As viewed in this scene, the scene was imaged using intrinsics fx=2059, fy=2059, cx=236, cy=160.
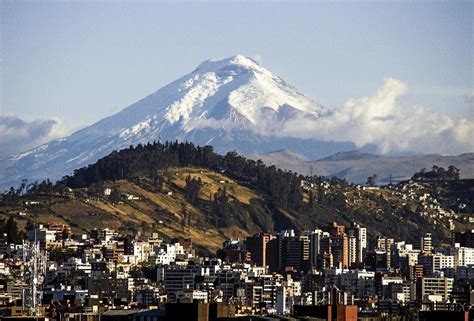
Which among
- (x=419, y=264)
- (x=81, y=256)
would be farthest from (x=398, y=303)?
(x=419, y=264)

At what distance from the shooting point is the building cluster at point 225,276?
125312 mm

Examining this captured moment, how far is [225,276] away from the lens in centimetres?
16012

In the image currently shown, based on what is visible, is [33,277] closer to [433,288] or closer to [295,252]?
[433,288]

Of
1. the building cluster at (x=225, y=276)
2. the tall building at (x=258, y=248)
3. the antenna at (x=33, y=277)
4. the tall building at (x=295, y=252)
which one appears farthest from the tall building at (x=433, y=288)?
the tall building at (x=258, y=248)

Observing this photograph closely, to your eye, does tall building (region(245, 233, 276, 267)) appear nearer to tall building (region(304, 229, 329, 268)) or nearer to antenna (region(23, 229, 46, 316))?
tall building (region(304, 229, 329, 268))

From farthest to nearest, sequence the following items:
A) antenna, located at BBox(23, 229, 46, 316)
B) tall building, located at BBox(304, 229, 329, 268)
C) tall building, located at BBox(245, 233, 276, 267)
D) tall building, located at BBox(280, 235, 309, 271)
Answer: tall building, located at BBox(304, 229, 329, 268)
tall building, located at BBox(245, 233, 276, 267)
tall building, located at BBox(280, 235, 309, 271)
antenna, located at BBox(23, 229, 46, 316)

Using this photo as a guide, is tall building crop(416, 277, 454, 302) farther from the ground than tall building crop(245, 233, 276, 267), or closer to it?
closer to it

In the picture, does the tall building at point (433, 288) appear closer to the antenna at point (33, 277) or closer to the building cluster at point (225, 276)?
the building cluster at point (225, 276)

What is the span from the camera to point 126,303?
395ft

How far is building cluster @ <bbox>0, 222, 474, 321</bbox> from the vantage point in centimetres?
12531

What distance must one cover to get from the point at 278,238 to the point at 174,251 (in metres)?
15.0

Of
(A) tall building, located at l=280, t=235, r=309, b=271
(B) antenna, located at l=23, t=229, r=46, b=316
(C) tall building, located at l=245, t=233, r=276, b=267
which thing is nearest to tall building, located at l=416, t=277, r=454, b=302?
(B) antenna, located at l=23, t=229, r=46, b=316

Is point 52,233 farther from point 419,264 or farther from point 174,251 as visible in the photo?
point 419,264

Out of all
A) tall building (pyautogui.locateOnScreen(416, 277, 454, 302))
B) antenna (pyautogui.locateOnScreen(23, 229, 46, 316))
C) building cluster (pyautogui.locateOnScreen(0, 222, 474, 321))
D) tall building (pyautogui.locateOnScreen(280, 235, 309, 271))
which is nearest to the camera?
antenna (pyautogui.locateOnScreen(23, 229, 46, 316))
